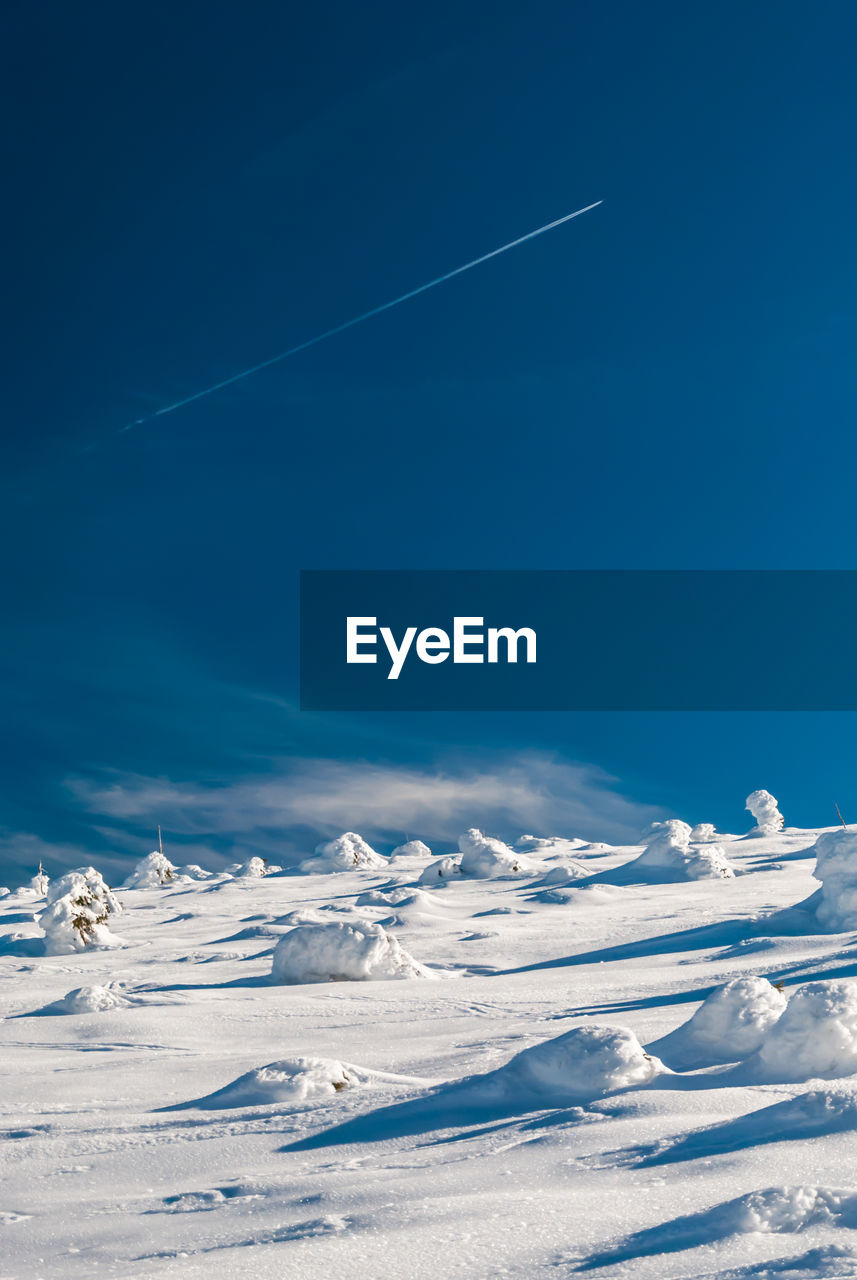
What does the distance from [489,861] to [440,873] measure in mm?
923

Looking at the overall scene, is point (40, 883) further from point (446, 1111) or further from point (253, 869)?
point (446, 1111)

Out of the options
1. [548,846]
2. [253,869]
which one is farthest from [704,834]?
[253,869]

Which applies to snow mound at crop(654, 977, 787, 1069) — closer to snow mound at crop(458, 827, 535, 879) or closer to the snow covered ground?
the snow covered ground

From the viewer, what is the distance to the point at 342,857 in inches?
918

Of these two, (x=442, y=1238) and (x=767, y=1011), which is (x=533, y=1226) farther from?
(x=767, y=1011)

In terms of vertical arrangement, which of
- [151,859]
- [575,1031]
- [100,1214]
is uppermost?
[151,859]

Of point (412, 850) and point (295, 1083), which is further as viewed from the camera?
point (412, 850)

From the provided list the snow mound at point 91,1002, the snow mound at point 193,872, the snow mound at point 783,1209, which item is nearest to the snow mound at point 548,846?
the snow mound at point 193,872

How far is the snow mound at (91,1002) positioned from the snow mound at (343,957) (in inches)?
61.7

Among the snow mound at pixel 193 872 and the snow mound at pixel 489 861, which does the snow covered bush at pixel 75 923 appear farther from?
the snow mound at pixel 193 872

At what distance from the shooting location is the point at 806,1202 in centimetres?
296

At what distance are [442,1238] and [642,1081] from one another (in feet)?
5.84

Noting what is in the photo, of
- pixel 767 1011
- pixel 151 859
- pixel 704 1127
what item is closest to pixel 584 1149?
pixel 704 1127

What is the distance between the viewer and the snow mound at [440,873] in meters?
18.2
